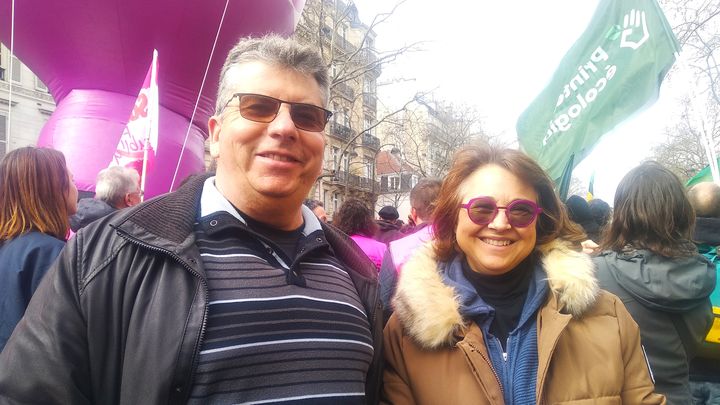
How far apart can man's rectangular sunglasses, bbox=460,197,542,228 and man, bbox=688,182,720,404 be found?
4.42 feet

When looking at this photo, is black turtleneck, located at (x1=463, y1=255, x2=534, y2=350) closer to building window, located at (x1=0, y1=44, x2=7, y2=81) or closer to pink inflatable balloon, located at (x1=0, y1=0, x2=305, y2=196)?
pink inflatable balloon, located at (x1=0, y1=0, x2=305, y2=196)

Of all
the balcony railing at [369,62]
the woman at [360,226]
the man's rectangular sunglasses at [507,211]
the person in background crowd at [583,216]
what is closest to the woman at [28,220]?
the man's rectangular sunglasses at [507,211]

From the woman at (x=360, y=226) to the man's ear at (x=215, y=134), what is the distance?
2.60m

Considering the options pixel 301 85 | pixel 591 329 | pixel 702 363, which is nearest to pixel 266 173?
pixel 301 85

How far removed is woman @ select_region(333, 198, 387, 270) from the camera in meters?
4.34

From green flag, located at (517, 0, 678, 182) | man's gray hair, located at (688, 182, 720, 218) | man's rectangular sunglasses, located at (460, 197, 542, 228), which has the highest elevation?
green flag, located at (517, 0, 678, 182)

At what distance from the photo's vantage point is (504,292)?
6.36 feet

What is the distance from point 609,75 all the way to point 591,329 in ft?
10.7

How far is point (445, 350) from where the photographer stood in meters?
1.77

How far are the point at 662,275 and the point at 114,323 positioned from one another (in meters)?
2.39

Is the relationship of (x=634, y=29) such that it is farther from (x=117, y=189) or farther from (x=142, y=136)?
(x=142, y=136)

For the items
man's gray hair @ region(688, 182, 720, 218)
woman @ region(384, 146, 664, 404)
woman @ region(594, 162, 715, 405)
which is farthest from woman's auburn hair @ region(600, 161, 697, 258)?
woman @ region(384, 146, 664, 404)

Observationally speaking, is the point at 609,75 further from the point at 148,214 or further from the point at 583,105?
the point at 148,214

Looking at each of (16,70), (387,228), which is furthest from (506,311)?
(16,70)
